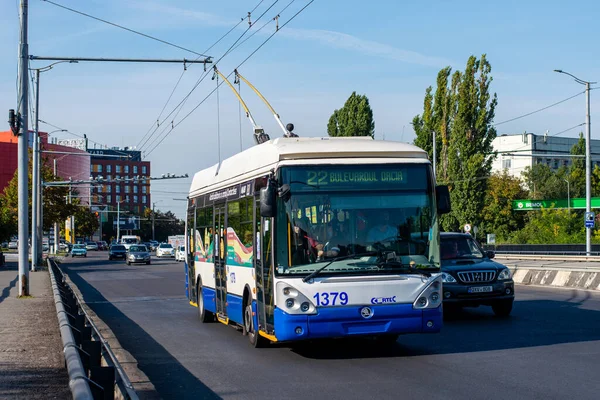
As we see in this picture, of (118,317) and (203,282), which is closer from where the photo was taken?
(203,282)

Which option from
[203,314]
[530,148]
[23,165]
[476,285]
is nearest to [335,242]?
[476,285]

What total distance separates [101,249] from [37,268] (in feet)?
335

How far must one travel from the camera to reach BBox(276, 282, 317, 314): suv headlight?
35.2 feet

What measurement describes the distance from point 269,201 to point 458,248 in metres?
7.66

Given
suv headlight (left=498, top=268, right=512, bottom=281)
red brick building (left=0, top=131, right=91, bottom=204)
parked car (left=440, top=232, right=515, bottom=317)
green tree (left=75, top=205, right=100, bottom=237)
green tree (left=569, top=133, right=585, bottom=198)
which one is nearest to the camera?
parked car (left=440, top=232, right=515, bottom=317)

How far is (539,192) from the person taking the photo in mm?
107625

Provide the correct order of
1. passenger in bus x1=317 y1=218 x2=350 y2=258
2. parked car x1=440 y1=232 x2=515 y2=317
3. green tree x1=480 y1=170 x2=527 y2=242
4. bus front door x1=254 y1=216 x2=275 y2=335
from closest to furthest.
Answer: passenger in bus x1=317 y1=218 x2=350 y2=258 → bus front door x1=254 y1=216 x2=275 y2=335 → parked car x1=440 y1=232 x2=515 y2=317 → green tree x1=480 y1=170 x2=527 y2=242

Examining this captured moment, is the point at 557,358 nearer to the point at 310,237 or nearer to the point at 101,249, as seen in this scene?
the point at 310,237

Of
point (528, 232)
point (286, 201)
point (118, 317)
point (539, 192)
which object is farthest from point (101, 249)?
point (286, 201)

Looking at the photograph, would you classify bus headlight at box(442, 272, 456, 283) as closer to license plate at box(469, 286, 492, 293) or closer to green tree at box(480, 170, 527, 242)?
license plate at box(469, 286, 492, 293)

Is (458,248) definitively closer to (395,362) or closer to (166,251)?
(395,362)

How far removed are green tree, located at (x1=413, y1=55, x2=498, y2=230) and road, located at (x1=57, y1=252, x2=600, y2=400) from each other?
45.1 meters

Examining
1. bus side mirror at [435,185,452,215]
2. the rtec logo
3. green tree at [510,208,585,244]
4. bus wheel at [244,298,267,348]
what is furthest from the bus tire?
green tree at [510,208,585,244]

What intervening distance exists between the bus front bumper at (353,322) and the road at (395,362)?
40 centimetres
